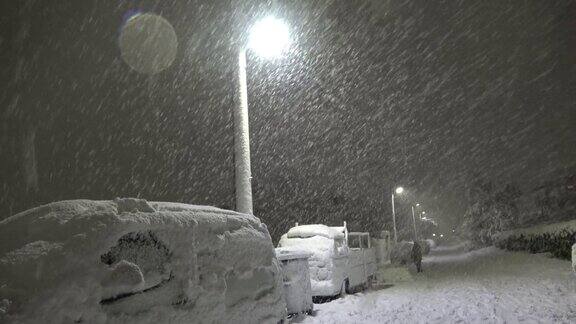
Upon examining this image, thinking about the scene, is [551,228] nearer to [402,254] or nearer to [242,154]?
[402,254]

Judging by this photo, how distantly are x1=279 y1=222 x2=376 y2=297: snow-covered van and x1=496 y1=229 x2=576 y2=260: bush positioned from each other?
421 inches

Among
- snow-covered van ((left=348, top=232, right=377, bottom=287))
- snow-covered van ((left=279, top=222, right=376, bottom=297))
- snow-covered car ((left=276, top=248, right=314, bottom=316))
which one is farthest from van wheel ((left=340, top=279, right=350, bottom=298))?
snow-covered car ((left=276, top=248, right=314, bottom=316))

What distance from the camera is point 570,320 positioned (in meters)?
7.11

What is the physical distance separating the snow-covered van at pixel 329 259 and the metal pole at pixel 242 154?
3.67m

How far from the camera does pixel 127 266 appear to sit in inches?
128

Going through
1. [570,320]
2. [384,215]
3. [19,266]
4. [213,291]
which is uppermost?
[384,215]

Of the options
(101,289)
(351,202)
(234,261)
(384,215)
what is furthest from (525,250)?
(101,289)

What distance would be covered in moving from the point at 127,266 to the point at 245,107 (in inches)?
208

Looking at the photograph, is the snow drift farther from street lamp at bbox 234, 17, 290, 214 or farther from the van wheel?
street lamp at bbox 234, 17, 290, 214

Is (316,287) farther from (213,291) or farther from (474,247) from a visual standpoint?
(474,247)

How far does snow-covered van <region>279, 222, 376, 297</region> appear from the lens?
423 inches

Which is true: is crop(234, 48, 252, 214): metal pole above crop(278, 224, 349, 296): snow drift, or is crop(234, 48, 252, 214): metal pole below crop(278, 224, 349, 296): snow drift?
above

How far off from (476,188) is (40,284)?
52.4 meters

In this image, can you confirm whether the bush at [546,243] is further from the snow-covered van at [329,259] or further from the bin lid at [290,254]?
the bin lid at [290,254]
